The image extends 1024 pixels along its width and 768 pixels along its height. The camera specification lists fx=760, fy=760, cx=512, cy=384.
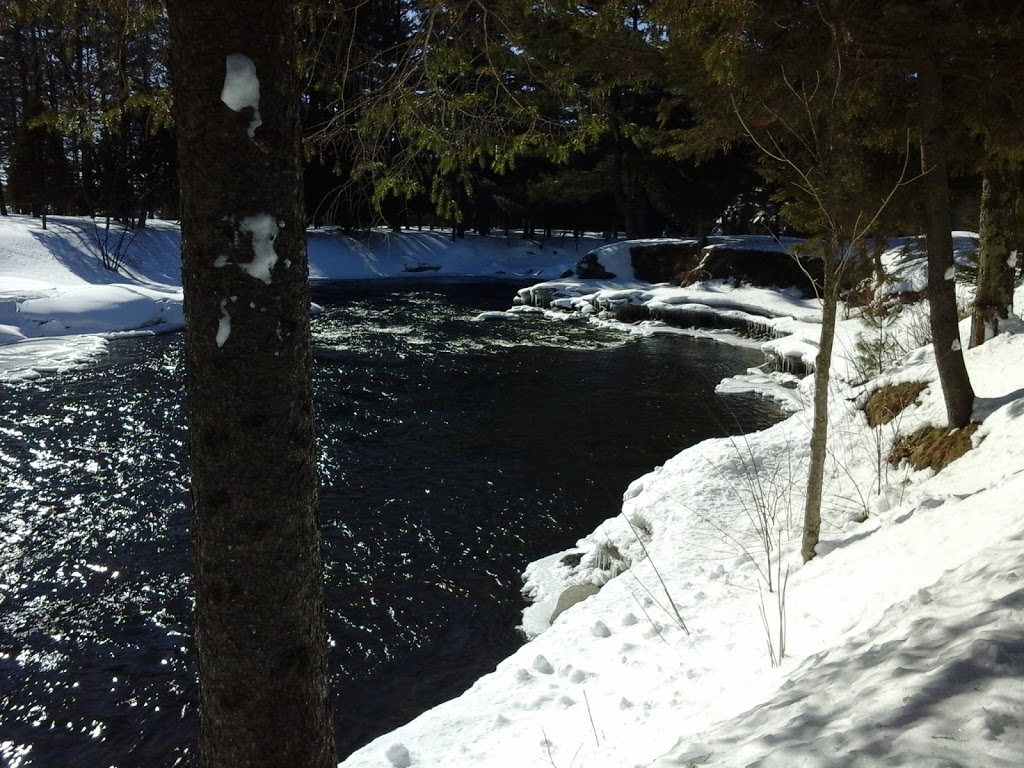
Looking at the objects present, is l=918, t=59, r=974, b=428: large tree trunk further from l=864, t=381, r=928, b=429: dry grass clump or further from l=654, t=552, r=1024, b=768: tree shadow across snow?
l=654, t=552, r=1024, b=768: tree shadow across snow

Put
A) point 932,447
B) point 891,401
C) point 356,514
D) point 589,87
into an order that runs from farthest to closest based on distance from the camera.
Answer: point 356,514 < point 891,401 < point 932,447 < point 589,87

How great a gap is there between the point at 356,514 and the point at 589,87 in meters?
5.21

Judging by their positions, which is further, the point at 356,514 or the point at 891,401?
the point at 356,514

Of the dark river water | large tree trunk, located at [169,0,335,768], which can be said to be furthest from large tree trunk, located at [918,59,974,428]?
large tree trunk, located at [169,0,335,768]

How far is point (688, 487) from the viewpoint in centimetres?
736

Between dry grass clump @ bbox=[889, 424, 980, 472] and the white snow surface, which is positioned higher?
the white snow surface

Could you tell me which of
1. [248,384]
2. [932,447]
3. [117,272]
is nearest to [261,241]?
[248,384]

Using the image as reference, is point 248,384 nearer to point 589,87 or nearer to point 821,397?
point 821,397

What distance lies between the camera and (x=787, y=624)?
4191 mm

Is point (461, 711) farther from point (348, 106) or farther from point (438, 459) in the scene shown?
point (438, 459)

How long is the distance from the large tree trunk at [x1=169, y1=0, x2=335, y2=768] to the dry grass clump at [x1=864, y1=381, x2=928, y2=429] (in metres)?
6.68

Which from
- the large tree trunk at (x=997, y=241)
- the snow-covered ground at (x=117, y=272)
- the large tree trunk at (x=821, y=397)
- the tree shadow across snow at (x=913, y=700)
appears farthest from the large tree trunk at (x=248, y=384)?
the large tree trunk at (x=997, y=241)

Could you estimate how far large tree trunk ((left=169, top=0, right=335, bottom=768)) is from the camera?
2.15 m

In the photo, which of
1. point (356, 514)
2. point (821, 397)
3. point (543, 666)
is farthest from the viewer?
point (356, 514)
